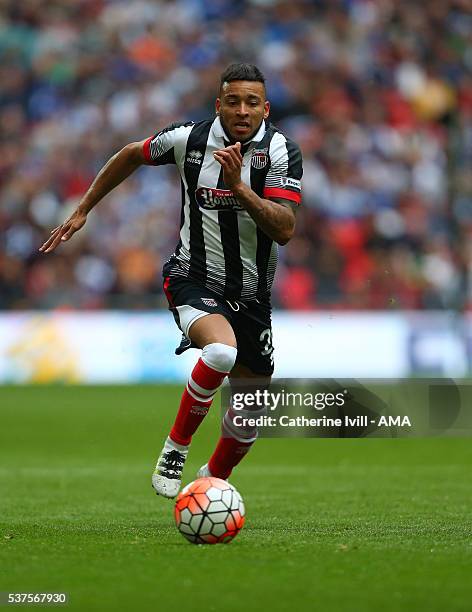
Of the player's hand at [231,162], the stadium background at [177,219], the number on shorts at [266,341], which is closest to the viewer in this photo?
the player's hand at [231,162]

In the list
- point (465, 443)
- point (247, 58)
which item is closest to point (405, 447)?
point (465, 443)

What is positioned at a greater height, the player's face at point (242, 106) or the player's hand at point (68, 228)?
the player's face at point (242, 106)

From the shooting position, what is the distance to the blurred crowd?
1858cm

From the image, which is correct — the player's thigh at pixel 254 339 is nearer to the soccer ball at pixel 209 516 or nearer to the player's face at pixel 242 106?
the player's face at pixel 242 106

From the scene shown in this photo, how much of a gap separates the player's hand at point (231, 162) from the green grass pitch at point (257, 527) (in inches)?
73.0

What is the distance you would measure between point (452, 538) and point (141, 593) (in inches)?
83.9

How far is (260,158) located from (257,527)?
6.85 feet

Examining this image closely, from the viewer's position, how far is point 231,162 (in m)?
6.48

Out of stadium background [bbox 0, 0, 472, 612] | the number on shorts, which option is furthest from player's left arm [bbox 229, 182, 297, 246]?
stadium background [bbox 0, 0, 472, 612]

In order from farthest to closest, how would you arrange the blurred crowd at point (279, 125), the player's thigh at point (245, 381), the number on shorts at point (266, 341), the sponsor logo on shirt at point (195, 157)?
the blurred crowd at point (279, 125) → the player's thigh at point (245, 381) → the number on shorts at point (266, 341) → the sponsor logo on shirt at point (195, 157)

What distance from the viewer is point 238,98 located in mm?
6953

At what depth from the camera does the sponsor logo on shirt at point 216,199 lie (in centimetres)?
713

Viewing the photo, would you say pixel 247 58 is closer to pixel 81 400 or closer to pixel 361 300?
pixel 361 300
